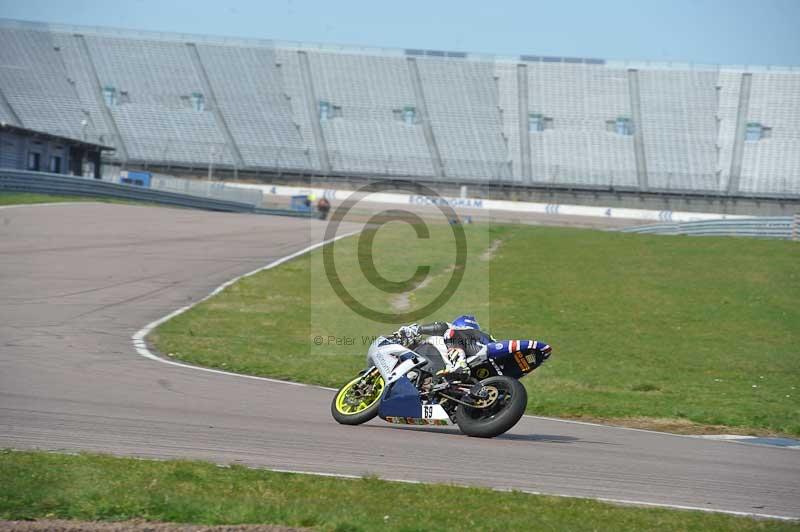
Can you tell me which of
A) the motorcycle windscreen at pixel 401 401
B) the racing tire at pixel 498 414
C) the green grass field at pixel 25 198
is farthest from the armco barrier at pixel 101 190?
the racing tire at pixel 498 414

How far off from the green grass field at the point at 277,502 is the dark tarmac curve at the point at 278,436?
51cm

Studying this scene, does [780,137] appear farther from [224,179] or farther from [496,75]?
[224,179]

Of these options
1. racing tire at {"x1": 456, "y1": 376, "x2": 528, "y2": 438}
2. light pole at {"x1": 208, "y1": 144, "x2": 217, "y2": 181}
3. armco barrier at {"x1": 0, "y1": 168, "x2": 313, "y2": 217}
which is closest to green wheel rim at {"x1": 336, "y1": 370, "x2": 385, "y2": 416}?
racing tire at {"x1": 456, "y1": 376, "x2": 528, "y2": 438}

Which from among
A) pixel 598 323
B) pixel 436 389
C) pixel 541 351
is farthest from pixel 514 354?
pixel 598 323

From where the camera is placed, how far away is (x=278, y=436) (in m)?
8.62

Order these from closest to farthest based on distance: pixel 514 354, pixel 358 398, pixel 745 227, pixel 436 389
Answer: pixel 514 354 → pixel 436 389 → pixel 358 398 → pixel 745 227

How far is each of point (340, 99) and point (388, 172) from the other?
27.6 feet

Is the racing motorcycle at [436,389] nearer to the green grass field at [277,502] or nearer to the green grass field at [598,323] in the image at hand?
the green grass field at [277,502]

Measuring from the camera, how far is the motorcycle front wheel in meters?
9.86

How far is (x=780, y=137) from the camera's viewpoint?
221ft

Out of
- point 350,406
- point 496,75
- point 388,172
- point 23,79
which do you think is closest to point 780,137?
point 496,75

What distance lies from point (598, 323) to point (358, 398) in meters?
9.61

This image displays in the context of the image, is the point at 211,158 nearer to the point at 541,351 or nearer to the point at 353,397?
the point at 353,397

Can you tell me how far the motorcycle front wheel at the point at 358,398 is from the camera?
32.3 feet
